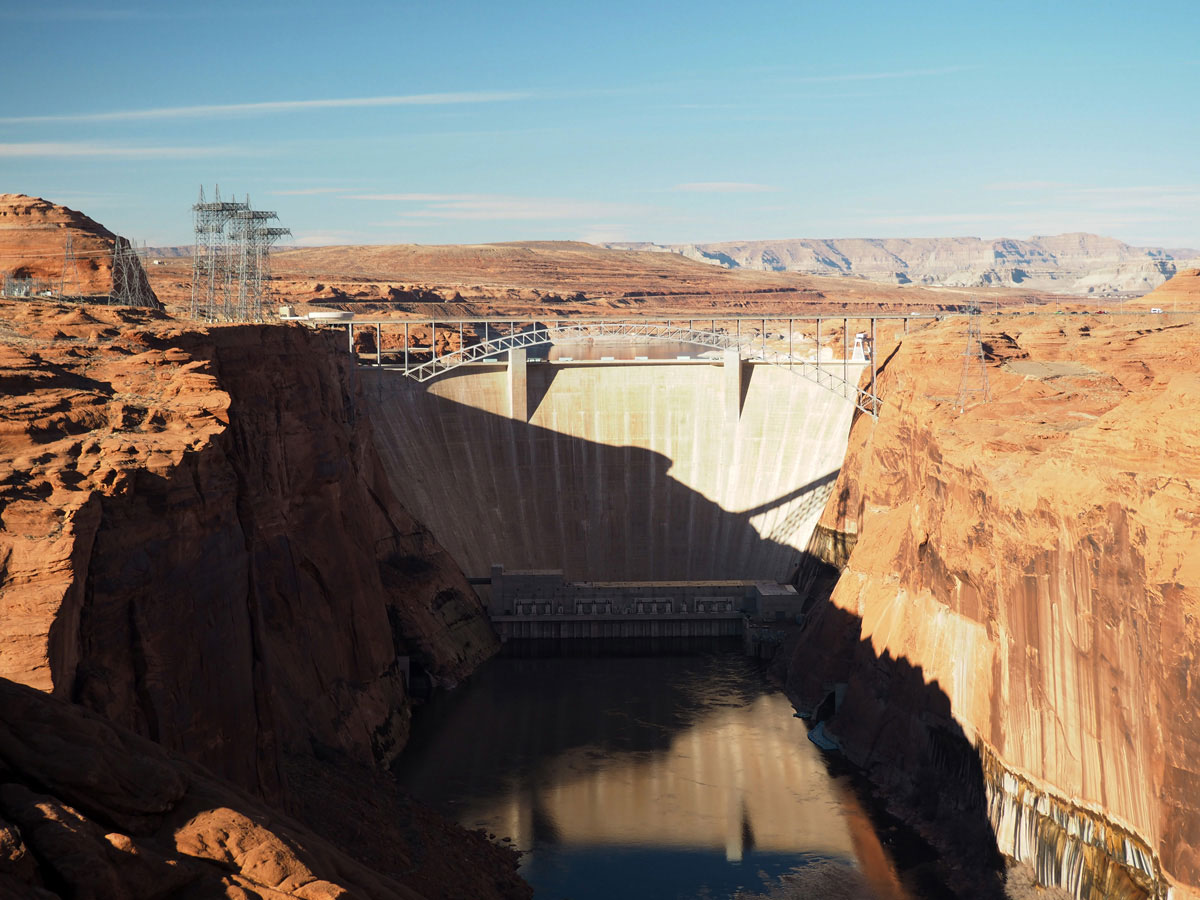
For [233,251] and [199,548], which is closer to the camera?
[199,548]

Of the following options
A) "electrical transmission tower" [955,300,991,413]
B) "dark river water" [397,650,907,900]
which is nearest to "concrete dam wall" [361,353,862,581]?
"dark river water" [397,650,907,900]

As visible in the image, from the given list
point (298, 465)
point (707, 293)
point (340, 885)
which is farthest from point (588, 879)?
point (707, 293)

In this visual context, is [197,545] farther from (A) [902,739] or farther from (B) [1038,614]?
(A) [902,739]

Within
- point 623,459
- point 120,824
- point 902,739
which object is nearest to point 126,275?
point 623,459

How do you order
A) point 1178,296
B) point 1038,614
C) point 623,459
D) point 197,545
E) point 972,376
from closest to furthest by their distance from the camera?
1. point 197,545
2. point 1038,614
3. point 972,376
4. point 623,459
5. point 1178,296

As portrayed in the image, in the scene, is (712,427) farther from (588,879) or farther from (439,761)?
(588,879)

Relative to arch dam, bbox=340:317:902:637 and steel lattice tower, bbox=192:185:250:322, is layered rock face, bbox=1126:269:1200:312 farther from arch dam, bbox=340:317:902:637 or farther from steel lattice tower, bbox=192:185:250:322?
steel lattice tower, bbox=192:185:250:322
